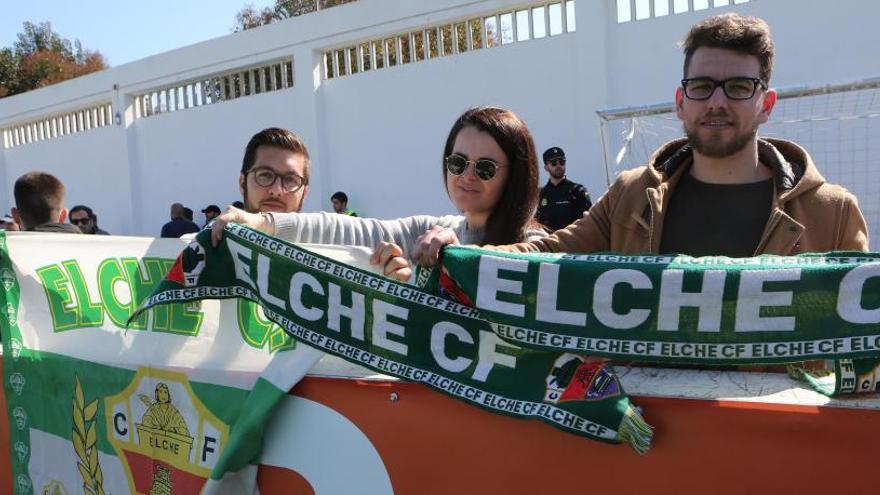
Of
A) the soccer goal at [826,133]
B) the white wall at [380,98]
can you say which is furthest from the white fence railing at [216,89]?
the soccer goal at [826,133]

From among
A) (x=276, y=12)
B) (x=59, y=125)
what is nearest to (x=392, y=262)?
(x=59, y=125)

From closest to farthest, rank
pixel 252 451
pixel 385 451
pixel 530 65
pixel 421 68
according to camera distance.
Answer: pixel 385 451 < pixel 252 451 < pixel 530 65 < pixel 421 68

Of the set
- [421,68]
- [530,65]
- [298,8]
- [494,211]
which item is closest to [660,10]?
[530,65]

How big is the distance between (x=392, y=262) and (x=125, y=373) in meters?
0.97

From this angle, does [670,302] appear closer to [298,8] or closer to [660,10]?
[660,10]

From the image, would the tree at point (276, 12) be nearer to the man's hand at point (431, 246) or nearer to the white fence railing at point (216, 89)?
the white fence railing at point (216, 89)

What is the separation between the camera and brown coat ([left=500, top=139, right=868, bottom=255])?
6.36 feet

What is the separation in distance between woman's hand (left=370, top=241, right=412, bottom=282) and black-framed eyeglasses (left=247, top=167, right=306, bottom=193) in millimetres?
906

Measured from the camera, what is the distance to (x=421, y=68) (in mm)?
12883

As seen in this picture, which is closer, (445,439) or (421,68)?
(445,439)

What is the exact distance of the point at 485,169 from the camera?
234 centimetres

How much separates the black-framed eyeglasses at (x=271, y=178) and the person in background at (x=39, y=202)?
2.00 metres

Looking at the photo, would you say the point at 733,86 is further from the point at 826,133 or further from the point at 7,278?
the point at 826,133

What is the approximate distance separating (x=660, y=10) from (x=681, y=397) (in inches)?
393
